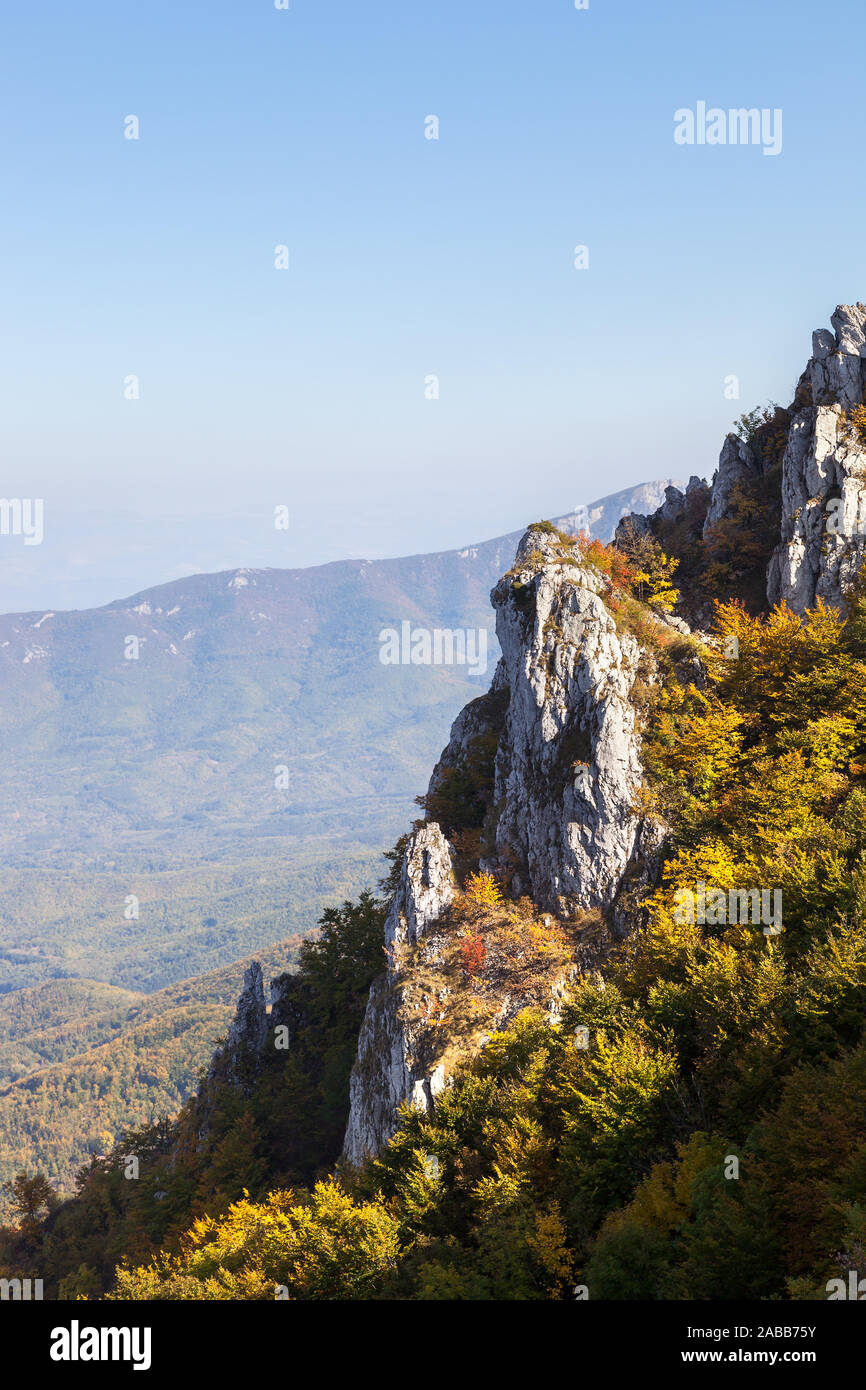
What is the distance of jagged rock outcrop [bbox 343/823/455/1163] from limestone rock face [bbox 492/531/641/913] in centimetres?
390

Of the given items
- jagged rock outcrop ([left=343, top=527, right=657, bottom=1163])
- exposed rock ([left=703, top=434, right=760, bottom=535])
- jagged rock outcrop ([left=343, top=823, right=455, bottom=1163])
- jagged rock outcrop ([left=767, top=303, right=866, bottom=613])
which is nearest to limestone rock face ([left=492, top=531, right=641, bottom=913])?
jagged rock outcrop ([left=343, top=527, right=657, bottom=1163])

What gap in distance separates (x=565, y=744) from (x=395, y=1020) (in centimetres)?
1629

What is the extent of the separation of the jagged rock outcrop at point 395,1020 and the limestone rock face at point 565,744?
12.8ft

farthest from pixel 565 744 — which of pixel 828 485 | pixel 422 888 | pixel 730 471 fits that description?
pixel 730 471

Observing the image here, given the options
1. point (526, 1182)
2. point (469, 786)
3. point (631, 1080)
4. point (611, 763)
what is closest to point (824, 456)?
point (611, 763)

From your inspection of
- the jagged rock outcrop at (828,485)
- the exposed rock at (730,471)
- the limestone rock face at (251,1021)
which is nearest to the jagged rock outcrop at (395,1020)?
the limestone rock face at (251,1021)

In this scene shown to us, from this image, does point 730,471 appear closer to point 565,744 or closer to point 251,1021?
point 565,744

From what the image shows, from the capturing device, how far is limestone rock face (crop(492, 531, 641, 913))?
42.2m

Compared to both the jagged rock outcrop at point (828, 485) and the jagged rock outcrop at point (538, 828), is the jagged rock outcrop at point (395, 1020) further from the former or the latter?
the jagged rock outcrop at point (828, 485)

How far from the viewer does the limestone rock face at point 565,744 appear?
4225cm

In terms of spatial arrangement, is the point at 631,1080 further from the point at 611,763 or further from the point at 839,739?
the point at 839,739

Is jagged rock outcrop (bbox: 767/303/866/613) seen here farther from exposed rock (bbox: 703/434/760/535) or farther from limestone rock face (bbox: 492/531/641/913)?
limestone rock face (bbox: 492/531/641/913)

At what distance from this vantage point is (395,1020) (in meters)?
41.2

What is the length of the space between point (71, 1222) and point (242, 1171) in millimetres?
24722
